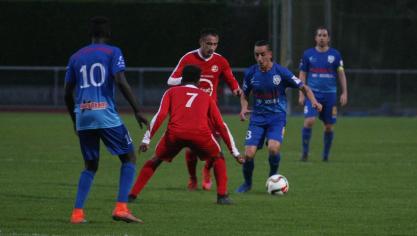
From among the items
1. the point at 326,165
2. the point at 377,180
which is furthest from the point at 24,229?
the point at 326,165

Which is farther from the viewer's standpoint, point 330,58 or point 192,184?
point 330,58

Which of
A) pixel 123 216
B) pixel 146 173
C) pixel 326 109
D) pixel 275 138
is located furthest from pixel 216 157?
pixel 326 109

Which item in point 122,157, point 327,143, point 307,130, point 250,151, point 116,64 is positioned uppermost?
point 116,64

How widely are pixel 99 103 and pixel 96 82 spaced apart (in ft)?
0.67

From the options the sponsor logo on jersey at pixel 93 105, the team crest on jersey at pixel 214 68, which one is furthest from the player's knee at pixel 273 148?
the sponsor logo on jersey at pixel 93 105

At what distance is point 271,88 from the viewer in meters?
13.5

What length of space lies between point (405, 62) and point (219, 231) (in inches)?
1122

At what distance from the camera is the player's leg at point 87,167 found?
10008 mm

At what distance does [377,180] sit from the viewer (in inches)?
579

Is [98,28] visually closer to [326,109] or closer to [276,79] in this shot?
[276,79]

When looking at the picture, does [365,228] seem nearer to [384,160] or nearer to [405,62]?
[384,160]

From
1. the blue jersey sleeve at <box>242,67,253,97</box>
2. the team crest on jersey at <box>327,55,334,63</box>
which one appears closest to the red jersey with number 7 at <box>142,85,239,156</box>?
the blue jersey sleeve at <box>242,67,253,97</box>

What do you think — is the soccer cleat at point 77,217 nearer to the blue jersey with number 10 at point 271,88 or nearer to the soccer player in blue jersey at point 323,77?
the blue jersey with number 10 at point 271,88

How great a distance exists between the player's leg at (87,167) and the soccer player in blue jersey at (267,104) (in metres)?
3.56
